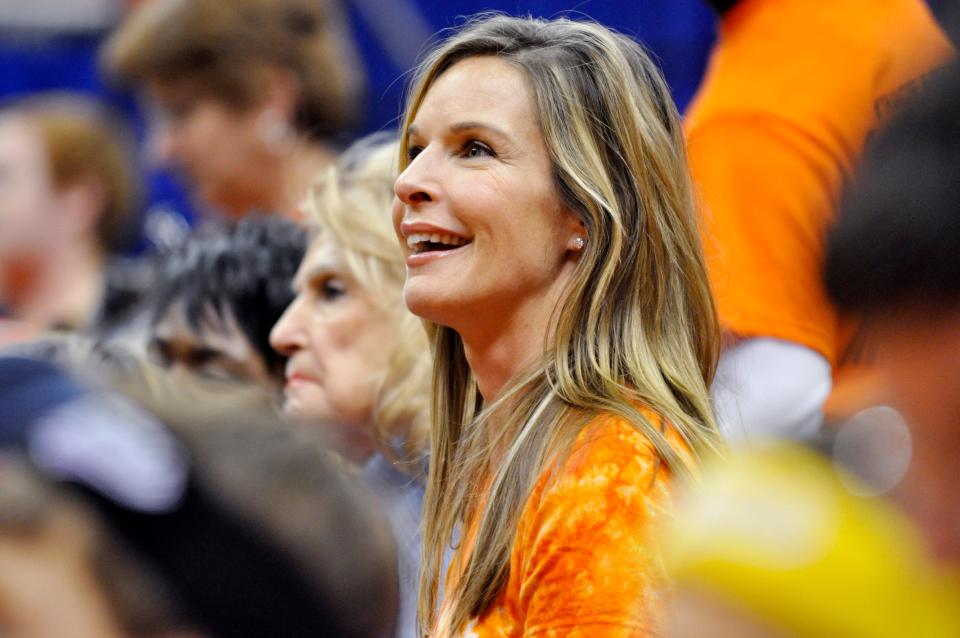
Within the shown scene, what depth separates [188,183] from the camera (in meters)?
5.76

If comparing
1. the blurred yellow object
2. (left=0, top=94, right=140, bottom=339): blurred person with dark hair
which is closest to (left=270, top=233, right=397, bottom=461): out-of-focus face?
(left=0, top=94, right=140, bottom=339): blurred person with dark hair

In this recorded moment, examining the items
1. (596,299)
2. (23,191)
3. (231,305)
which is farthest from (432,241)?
(23,191)

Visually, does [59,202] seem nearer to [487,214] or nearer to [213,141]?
[213,141]

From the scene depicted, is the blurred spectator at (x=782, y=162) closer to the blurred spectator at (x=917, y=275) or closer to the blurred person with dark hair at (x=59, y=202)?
the blurred spectator at (x=917, y=275)

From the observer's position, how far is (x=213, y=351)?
4.17 metres

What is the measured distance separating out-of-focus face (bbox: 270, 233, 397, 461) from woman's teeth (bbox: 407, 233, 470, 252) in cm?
104

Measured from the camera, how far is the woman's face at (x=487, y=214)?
2.63 m

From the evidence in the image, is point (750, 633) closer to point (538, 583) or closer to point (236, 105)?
point (538, 583)

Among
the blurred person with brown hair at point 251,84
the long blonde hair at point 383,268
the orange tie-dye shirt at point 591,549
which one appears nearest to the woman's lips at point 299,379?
the long blonde hair at point 383,268

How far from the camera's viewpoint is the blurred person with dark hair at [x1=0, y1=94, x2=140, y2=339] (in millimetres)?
6094

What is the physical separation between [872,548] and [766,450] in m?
0.13

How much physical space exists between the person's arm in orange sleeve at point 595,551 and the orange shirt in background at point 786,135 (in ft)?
3.09

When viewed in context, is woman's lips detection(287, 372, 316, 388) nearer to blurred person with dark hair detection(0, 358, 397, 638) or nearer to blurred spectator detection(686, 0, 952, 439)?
blurred spectator detection(686, 0, 952, 439)

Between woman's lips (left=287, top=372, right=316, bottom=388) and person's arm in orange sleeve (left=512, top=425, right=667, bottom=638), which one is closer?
person's arm in orange sleeve (left=512, top=425, right=667, bottom=638)
